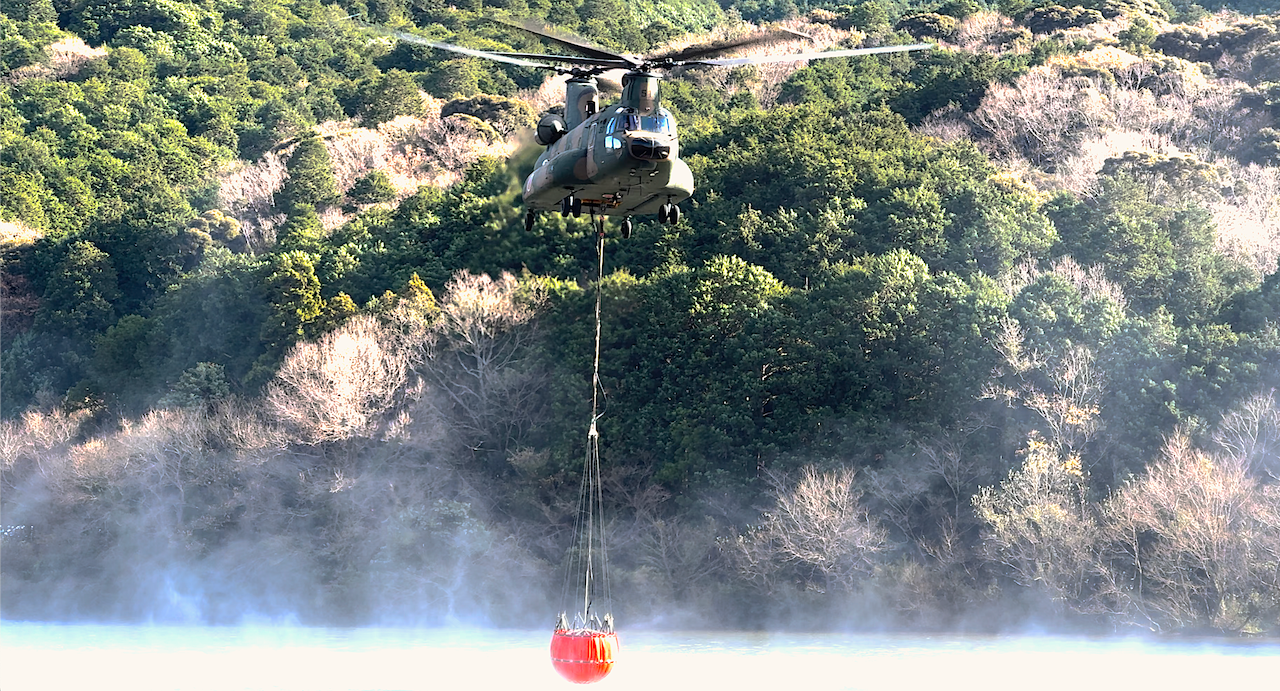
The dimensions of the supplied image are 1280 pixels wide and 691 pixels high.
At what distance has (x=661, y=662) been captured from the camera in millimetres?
34969

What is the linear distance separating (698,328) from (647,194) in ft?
78.7

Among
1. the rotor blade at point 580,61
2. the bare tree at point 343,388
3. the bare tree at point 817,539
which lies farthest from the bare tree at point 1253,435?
the rotor blade at point 580,61

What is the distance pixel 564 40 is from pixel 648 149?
153 centimetres

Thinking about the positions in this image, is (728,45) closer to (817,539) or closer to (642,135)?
(642,135)

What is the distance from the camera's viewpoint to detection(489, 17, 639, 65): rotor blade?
16.9 metres

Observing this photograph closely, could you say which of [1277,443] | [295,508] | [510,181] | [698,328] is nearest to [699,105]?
[698,328]

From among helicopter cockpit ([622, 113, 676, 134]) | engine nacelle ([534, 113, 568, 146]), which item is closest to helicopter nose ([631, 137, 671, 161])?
helicopter cockpit ([622, 113, 676, 134])

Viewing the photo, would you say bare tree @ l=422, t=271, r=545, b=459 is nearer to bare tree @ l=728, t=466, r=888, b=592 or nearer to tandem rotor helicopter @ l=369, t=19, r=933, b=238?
bare tree @ l=728, t=466, r=888, b=592

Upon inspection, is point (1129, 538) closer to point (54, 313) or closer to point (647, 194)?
point (647, 194)

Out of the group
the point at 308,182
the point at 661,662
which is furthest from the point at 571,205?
the point at 308,182

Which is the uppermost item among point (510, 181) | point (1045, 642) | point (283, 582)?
point (510, 181)

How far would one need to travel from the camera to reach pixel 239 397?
47.1m

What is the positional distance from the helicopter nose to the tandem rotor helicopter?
1 centimetres

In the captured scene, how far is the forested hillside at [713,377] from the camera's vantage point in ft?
125
